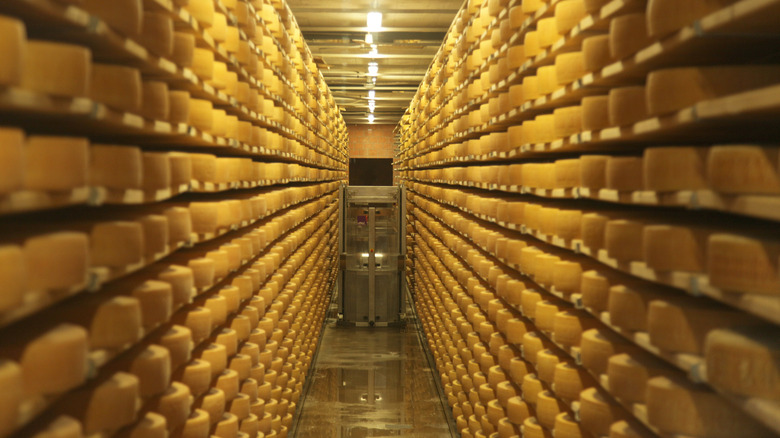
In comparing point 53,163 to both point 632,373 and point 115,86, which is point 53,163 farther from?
point 632,373

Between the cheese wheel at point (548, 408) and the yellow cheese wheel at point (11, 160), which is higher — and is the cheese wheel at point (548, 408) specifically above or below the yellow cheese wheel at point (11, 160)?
below

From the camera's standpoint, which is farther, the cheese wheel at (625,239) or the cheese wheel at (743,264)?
the cheese wheel at (625,239)

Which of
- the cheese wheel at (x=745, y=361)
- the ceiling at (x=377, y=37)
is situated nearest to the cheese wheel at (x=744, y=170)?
the cheese wheel at (x=745, y=361)

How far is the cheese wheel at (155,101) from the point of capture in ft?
8.00

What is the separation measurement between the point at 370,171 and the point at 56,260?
20719mm

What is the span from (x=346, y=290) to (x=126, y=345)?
26.7 feet

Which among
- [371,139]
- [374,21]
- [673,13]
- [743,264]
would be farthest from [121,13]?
[371,139]

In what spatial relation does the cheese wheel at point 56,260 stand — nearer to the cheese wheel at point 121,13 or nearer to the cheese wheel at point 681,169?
the cheese wheel at point 121,13

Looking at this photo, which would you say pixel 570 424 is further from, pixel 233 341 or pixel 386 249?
pixel 386 249

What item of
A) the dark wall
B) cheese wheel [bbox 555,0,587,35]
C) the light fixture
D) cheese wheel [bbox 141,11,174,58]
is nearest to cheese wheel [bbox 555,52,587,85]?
cheese wheel [bbox 555,0,587,35]

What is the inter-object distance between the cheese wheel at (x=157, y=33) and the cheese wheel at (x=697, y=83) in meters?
1.57

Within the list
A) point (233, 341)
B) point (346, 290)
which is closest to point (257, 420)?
point (233, 341)

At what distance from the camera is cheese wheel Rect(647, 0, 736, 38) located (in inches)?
77.3

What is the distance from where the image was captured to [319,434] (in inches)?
237
